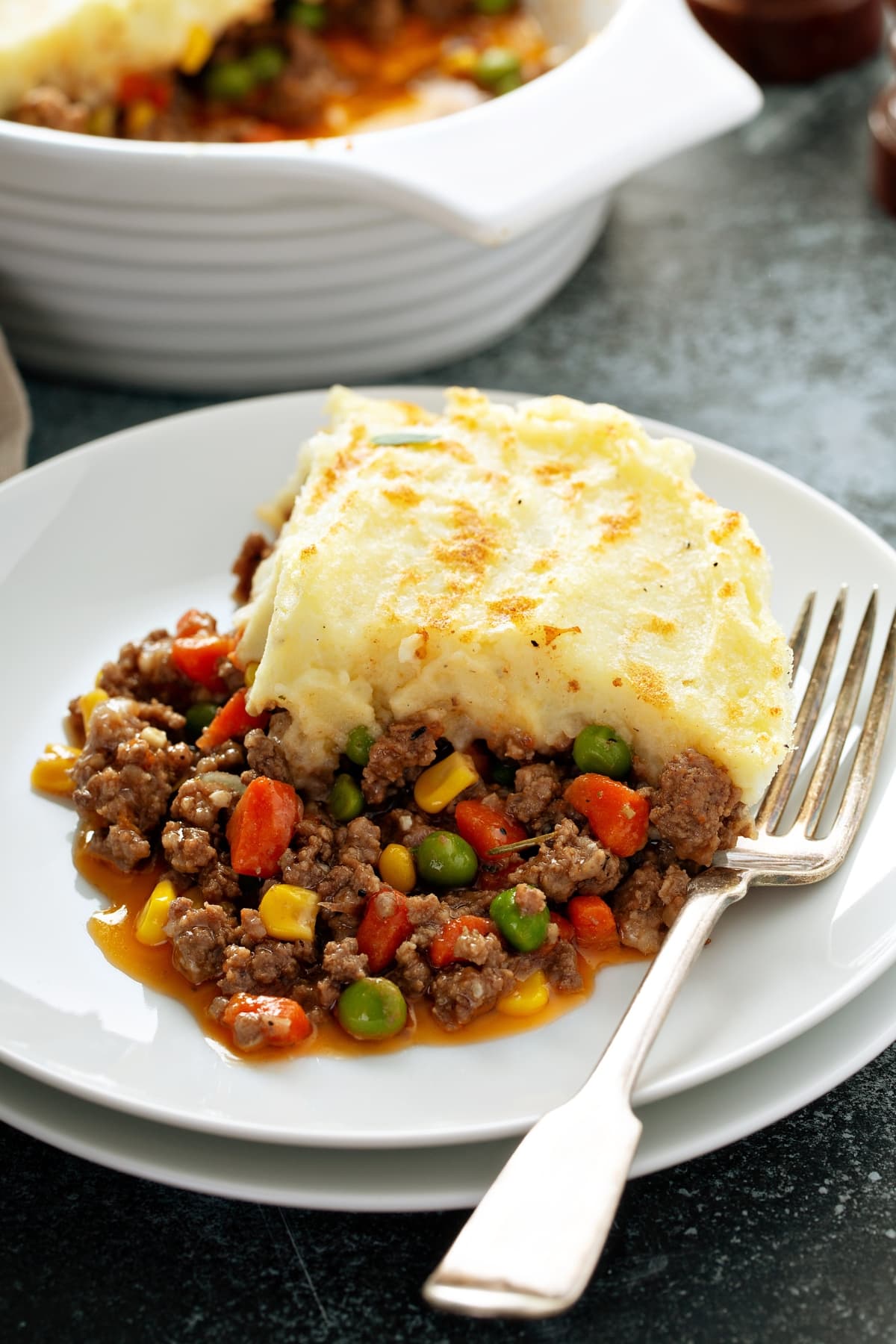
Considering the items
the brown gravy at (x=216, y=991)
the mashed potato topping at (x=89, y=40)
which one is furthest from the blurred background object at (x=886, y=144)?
the brown gravy at (x=216, y=991)

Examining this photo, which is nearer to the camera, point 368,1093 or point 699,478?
point 368,1093

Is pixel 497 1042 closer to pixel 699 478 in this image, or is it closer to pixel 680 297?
pixel 699 478

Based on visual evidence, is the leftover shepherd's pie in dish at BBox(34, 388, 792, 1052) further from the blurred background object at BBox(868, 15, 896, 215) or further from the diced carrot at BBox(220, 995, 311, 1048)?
the blurred background object at BBox(868, 15, 896, 215)

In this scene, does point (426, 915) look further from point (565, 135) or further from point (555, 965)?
point (565, 135)

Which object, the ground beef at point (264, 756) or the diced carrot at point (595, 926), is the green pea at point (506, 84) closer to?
the ground beef at point (264, 756)

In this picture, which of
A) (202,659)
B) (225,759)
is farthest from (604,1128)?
(202,659)

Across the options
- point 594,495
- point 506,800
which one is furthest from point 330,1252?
point 594,495

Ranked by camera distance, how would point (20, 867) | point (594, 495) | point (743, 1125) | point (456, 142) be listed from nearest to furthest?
point (743, 1125)
point (20, 867)
point (594, 495)
point (456, 142)
